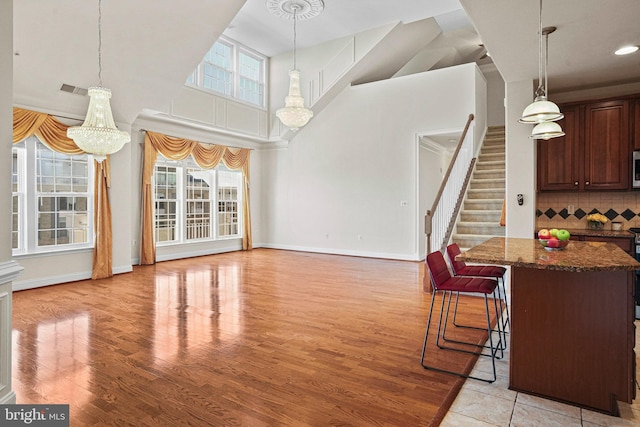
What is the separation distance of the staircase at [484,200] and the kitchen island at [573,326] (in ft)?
10.6

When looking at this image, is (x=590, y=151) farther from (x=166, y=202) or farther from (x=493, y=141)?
(x=166, y=202)

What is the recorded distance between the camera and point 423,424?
2.14 m

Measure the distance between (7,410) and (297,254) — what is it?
7199 mm

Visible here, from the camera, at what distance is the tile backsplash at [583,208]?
185 inches

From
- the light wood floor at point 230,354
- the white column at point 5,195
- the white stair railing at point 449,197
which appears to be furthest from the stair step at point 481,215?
the white column at point 5,195

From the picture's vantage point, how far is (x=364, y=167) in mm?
8789

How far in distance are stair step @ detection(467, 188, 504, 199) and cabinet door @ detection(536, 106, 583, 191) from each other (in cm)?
154

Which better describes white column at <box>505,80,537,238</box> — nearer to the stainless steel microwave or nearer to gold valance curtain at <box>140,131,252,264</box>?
the stainless steel microwave

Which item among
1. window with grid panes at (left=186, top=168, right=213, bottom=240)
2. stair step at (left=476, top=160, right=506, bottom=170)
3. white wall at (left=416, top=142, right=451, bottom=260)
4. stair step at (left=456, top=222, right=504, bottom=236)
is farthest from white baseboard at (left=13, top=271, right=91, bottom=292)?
stair step at (left=476, top=160, right=506, bottom=170)

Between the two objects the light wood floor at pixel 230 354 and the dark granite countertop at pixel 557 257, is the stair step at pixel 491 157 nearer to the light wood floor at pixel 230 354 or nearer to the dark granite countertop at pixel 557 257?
the light wood floor at pixel 230 354

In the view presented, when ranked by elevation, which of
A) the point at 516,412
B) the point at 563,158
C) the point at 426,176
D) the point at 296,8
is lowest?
the point at 516,412

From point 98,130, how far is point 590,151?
6146mm

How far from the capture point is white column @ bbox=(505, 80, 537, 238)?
4.29 m

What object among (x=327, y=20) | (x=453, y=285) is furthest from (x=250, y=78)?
(x=453, y=285)
